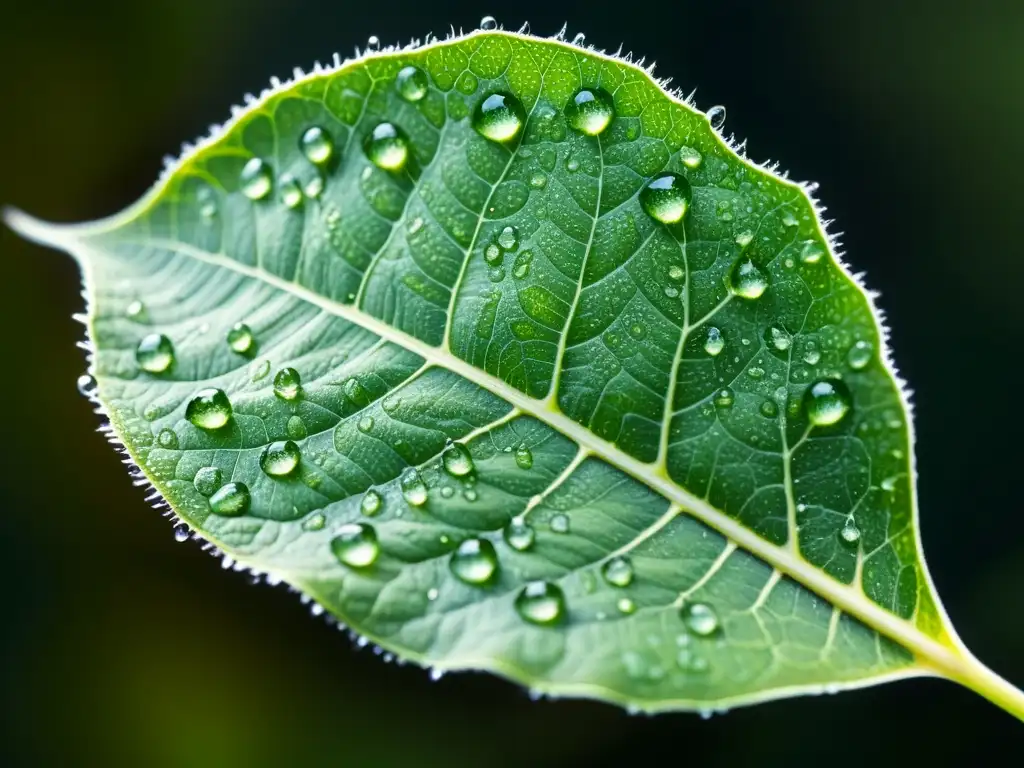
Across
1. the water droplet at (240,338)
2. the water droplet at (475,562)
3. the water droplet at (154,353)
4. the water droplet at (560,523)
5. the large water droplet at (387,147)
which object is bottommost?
the water droplet at (475,562)

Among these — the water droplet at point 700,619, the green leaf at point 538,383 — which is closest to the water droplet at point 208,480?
the green leaf at point 538,383

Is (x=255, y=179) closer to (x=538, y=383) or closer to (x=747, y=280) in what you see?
(x=538, y=383)

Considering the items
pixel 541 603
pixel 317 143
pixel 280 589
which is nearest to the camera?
pixel 541 603

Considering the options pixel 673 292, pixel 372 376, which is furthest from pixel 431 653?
pixel 673 292

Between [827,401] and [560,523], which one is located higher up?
[827,401]

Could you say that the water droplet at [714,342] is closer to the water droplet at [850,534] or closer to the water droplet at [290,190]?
the water droplet at [850,534]

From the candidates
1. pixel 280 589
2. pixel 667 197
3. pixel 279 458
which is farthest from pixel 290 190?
pixel 280 589
